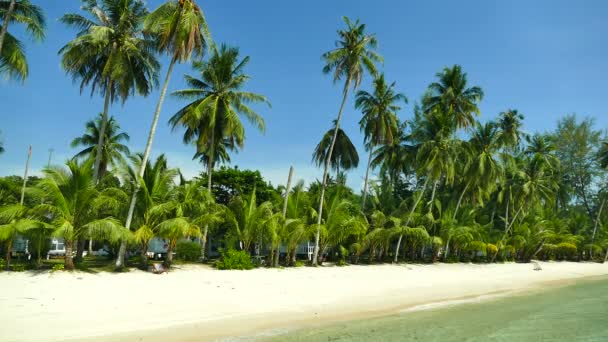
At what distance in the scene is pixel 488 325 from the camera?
40.0 feet

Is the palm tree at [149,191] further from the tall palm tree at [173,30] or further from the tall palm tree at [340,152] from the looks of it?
the tall palm tree at [340,152]

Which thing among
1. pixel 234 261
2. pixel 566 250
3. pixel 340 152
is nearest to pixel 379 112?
pixel 340 152

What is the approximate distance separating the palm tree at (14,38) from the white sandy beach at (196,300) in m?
8.89

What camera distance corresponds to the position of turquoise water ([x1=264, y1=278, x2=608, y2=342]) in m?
10.1

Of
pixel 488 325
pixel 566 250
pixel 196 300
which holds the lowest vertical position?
pixel 488 325

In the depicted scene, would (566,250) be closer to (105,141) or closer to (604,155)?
(604,155)

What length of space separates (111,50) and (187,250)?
917 centimetres

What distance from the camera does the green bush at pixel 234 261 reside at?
1778 cm

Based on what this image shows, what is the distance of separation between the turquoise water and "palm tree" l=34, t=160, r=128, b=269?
778cm

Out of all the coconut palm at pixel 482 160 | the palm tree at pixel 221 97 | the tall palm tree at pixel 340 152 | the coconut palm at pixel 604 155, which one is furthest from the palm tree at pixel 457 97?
the coconut palm at pixel 604 155

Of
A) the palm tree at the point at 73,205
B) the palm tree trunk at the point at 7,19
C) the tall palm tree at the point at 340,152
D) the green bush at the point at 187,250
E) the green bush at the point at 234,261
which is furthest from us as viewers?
the tall palm tree at the point at 340,152

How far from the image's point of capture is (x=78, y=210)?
13953 millimetres

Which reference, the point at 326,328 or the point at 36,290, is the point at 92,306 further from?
the point at 326,328

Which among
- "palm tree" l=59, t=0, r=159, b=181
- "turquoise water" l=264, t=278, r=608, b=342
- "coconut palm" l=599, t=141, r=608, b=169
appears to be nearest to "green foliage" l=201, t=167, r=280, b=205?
"palm tree" l=59, t=0, r=159, b=181
